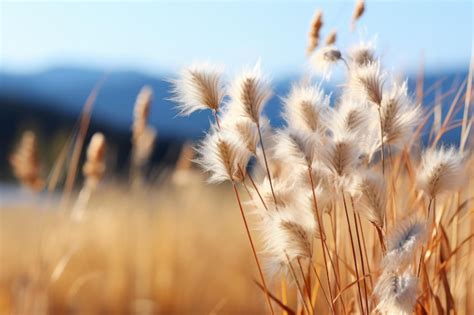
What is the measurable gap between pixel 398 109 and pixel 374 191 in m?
0.11

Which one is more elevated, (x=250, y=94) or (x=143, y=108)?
(x=250, y=94)

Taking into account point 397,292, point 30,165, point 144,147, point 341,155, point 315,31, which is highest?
point 315,31

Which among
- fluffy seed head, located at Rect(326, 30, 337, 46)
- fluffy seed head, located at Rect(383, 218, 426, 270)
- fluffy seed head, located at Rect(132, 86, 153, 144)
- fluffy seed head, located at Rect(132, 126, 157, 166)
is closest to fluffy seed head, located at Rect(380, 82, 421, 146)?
fluffy seed head, located at Rect(383, 218, 426, 270)

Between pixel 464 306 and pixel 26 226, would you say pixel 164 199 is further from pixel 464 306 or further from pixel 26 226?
pixel 464 306

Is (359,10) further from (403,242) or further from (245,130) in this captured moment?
(403,242)

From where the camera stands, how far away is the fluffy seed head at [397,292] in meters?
0.75

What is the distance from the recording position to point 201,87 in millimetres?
918

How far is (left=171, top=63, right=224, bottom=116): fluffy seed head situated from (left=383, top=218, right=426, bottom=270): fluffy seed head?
26cm

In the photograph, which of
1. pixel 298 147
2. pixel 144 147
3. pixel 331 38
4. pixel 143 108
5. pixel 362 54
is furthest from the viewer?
pixel 144 147

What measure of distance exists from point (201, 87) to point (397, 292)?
34 centimetres

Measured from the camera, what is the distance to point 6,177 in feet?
36.9

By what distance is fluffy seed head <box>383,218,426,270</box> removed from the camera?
2.49 ft

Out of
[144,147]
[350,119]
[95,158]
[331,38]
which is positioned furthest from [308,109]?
[144,147]

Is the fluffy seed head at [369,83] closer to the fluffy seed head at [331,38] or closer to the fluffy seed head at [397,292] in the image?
the fluffy seed head at [397,292]
